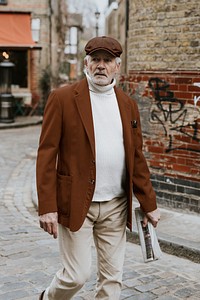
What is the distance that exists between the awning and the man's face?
1720 cm

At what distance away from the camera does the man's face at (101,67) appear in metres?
3.49

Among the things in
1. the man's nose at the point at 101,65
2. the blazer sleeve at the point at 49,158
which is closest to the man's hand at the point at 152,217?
the blazer sleeve at the point at 49,158

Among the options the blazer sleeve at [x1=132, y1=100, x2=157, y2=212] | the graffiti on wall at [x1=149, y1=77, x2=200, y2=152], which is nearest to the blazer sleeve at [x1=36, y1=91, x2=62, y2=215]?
the blazer sleeve at [x1=132, y1=100, x2=157, y2=212]

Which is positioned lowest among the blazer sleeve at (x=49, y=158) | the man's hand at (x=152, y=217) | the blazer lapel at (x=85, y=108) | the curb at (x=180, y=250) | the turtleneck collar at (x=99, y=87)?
the curb at (x=180, y=250)

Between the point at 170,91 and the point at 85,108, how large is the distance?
13.2ft

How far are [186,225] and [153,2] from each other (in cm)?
319

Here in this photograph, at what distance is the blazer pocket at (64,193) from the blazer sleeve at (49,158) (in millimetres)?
71

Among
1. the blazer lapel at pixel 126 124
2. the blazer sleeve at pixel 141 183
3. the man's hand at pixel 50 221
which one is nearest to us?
the man's hand at pixel 50 221

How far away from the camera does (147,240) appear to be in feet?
12.4

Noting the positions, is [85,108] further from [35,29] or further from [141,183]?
[35,29]

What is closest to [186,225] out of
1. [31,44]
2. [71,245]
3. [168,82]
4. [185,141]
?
[185,141]

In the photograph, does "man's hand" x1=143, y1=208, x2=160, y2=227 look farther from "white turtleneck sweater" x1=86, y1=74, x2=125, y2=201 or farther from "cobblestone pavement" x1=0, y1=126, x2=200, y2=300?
"cobblestone pavement" x1=0, y1=126, x2=200, y2=300

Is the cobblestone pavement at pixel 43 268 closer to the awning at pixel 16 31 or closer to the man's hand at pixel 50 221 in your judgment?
the man's hand at pixel 50 221

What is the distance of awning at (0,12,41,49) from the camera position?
20359 millimetres
